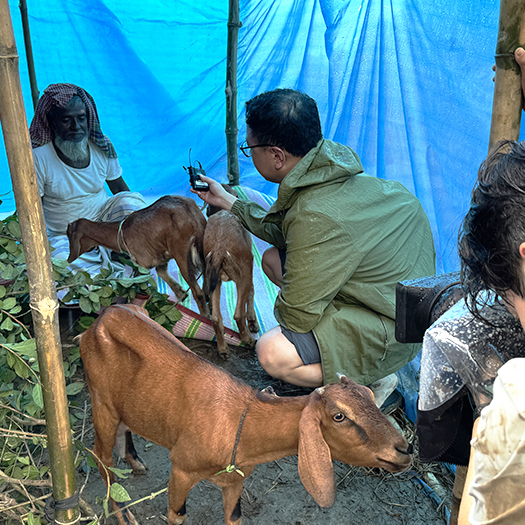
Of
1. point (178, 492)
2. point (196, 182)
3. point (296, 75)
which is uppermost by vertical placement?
point (296, 75)

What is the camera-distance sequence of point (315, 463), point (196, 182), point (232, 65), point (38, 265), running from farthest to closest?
1. point (232, 65)
2. point (196, 182)
3. point (315, 463)
4. point (38, 265)

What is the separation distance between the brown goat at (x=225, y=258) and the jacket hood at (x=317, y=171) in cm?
74

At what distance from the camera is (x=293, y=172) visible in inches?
112

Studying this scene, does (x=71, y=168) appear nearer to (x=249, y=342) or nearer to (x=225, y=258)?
(x=225, y=258)

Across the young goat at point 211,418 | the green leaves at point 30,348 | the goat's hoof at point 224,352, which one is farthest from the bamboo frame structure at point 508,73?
the goat's hoof at point 224,352

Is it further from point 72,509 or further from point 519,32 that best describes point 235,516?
point 519,32

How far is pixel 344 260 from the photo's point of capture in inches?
107

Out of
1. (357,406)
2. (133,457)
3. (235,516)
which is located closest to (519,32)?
(357,406)

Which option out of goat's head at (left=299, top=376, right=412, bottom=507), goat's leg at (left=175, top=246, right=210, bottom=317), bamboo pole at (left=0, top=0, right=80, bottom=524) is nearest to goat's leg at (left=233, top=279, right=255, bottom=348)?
goat's leg at (left=175, top=246, right=210, bottom=317)

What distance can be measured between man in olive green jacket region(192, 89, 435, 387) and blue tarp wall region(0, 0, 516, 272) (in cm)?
82

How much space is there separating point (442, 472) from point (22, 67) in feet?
17.6

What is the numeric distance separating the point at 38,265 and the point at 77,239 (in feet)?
7.77

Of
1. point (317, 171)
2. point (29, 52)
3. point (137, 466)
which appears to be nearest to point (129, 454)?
point (137, 466)

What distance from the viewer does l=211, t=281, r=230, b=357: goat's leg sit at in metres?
3.74
